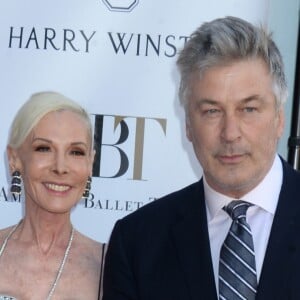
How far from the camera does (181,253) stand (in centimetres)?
254

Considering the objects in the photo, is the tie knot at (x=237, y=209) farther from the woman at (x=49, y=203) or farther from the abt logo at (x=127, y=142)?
the abt logo at (x=127, y=142)

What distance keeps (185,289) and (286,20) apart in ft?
4.35

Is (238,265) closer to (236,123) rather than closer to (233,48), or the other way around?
(236,123)

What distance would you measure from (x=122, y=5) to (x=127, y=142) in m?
0.51

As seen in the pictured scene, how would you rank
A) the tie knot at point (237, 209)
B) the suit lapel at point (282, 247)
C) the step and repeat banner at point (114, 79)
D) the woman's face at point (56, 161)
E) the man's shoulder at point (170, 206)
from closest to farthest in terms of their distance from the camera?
the suit lapel at point (282, 247)
the tie knot at point (237, 209)
the man's shoulder at point (170, 206)
the woman's face at point (56, 161)
the step and repeat banner at point (114, 79)

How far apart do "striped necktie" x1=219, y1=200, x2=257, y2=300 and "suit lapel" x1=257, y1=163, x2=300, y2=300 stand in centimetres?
3

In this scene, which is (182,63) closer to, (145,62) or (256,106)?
(256,106)

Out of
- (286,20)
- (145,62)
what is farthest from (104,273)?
(286,20)

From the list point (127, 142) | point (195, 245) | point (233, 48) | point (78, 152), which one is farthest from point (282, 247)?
point (127, 142)

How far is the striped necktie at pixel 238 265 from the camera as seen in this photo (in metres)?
2.36

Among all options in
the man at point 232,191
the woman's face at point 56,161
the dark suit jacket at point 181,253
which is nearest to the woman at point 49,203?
the woman's face at point 56,161

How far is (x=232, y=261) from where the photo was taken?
2383 mm

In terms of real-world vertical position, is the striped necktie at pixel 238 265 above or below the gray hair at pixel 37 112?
below

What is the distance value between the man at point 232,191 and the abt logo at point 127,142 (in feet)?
2.80
